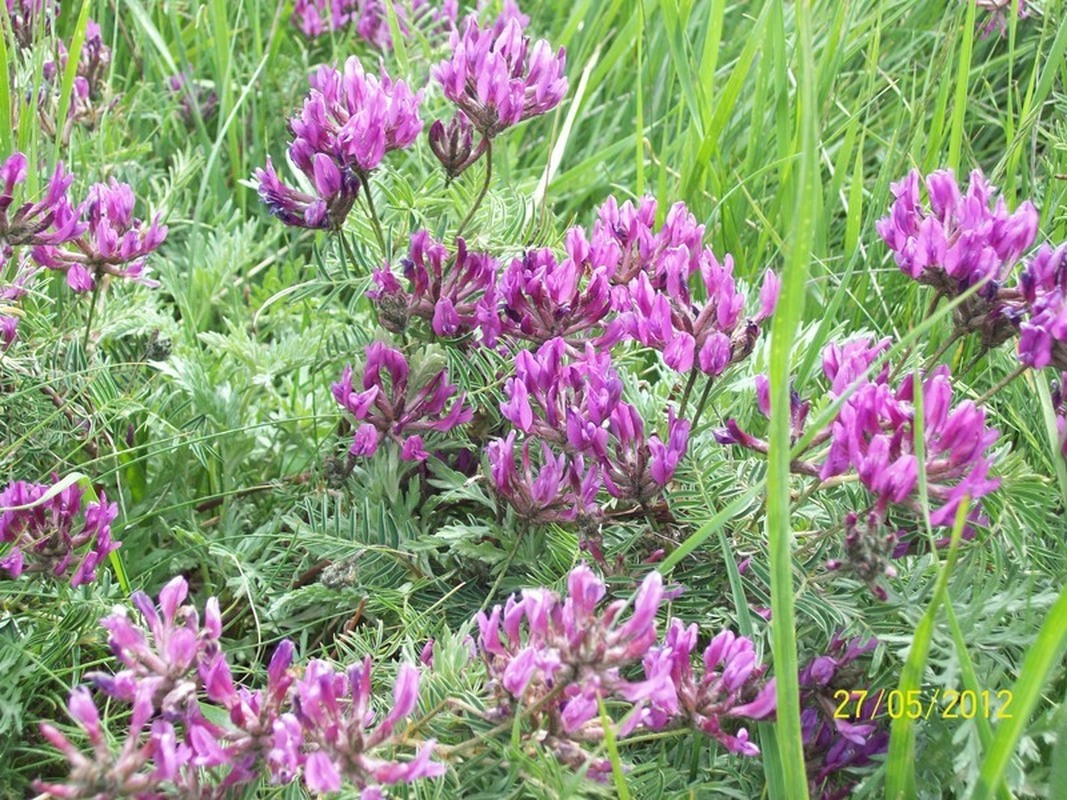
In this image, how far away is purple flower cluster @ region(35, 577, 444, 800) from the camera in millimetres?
1080

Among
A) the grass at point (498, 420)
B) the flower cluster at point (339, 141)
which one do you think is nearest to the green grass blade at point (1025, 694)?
the grass at point (498, 420)

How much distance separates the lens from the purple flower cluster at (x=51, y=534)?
60.6 inches

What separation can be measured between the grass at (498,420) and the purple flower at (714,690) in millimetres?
41

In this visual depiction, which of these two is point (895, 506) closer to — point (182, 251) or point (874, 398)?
point (874, 398)

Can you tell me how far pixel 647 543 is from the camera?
4.95 feet

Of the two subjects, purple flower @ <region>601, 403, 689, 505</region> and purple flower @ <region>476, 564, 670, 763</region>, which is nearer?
purple flower @ <region>476, 564, 670, 763</region>

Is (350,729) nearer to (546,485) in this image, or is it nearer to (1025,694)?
(546,485)

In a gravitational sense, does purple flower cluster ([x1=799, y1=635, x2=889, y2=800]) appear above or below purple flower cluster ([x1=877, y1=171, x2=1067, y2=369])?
below

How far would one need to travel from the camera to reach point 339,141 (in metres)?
1.63

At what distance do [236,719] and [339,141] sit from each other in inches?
31.3

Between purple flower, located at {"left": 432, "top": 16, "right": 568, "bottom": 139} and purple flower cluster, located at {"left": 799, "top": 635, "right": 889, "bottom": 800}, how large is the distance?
828 millimetres

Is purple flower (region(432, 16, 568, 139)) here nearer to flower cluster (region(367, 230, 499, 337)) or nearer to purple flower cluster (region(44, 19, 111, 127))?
flower cluster (region(367, 230, 499, 337))

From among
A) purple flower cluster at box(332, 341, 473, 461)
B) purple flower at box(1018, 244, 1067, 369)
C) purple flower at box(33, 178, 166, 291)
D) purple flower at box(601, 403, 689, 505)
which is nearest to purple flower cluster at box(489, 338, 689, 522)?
purple flower at box(601, 403, 689, 505)

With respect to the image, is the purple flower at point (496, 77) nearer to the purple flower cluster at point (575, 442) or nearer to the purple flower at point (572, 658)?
the purple flower cluster at point (575, 442)
